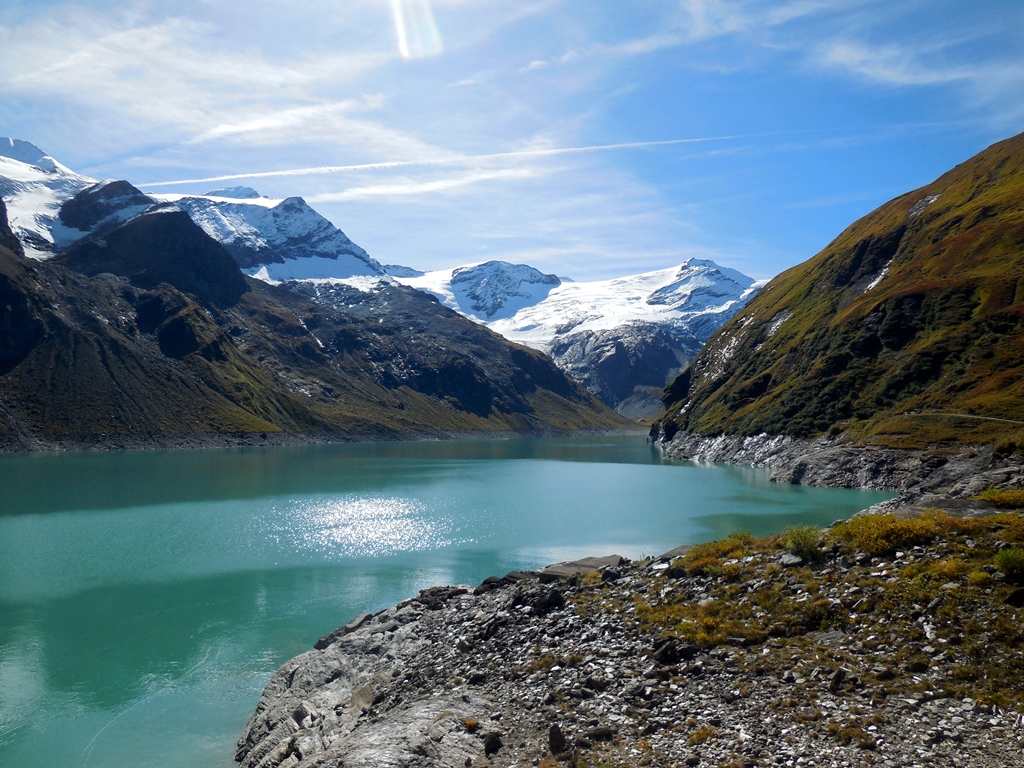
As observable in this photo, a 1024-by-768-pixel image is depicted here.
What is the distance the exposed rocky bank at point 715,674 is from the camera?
13.0m

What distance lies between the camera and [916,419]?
9294 centimetres

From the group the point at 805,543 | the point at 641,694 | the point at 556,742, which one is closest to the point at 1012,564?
the point at 805,543

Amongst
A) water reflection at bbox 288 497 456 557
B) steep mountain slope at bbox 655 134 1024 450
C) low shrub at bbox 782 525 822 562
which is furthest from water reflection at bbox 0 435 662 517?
low shrub at bbox 782 525 822 562

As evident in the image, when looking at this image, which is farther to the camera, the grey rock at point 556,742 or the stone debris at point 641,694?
the grey rock at point 556,742

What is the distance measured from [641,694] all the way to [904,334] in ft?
394

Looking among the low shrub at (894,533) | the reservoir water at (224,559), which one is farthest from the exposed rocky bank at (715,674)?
the reservoir water at (224,559)

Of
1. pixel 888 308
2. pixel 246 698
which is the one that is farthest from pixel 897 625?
pixel 888 308

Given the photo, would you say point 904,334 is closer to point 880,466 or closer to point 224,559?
point 880,466

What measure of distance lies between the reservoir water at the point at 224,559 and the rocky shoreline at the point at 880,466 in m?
4.86

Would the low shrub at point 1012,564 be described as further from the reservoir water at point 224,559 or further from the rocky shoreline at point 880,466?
the reservoir water at point 224,559

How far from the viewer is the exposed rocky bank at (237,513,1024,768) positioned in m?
13.0

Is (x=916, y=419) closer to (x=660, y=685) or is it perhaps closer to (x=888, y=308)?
(x=888, y=308)

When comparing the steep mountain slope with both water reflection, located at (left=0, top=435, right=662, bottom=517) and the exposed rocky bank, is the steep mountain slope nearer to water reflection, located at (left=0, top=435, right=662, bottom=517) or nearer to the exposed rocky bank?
water reflection, located at (left=0, top=435, right=662, bottom=517)

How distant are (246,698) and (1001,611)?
27238 millimetres
